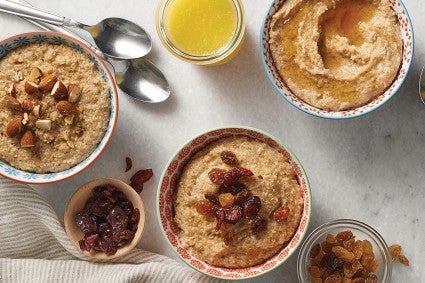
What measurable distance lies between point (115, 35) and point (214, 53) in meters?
0.49

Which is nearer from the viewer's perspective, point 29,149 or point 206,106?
point 29,149

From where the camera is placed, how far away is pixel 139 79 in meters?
3.32

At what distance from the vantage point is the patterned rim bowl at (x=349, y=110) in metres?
2.95

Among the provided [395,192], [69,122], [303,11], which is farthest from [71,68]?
[395,192]

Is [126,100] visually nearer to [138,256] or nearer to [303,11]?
[138,256]

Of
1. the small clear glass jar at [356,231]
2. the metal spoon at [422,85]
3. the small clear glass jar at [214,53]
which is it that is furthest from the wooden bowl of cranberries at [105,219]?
the metal spoon at [422,85]

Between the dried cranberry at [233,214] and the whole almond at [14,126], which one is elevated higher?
the whole almond at [14,126]

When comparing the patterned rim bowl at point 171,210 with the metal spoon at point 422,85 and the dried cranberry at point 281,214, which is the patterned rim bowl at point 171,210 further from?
the metal spoon at point 422,85

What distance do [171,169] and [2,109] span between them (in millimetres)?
798

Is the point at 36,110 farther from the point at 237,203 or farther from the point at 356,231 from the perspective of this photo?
the point at 356,231

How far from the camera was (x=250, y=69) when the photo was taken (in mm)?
3357

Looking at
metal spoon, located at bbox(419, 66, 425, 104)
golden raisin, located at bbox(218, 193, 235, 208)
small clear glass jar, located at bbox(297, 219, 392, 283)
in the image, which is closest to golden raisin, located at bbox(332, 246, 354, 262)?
small clear glass jar, located at bbox(297, 219, 392, 283)

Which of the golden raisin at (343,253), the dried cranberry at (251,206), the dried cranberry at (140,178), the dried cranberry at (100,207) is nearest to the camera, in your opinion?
the dried cranberry at (251,206)

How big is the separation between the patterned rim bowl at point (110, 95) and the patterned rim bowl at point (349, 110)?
696 mm
